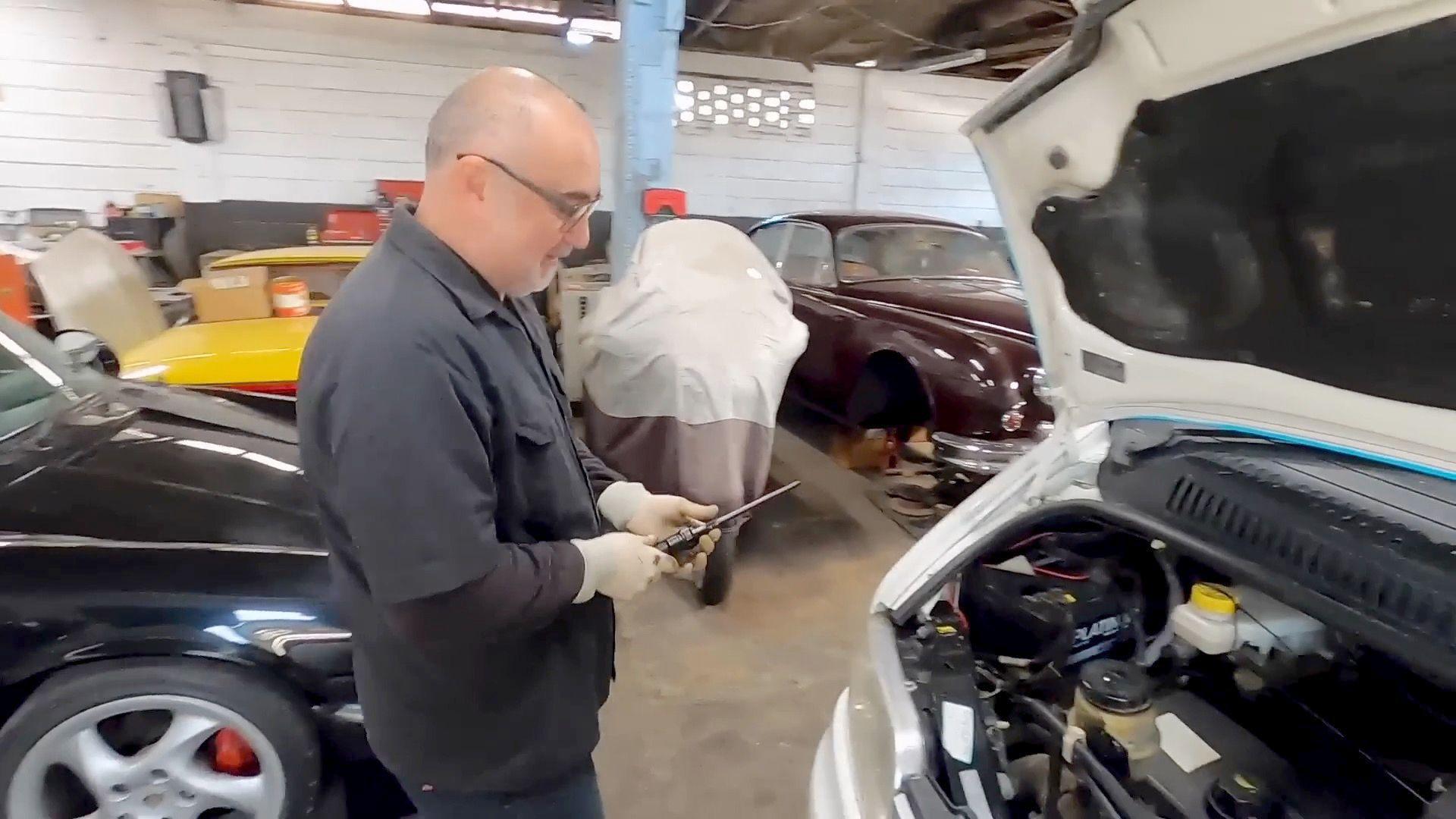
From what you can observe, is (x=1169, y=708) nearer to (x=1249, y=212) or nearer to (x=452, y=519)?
(x=1249, y=212)

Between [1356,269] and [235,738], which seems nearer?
[1356,269]

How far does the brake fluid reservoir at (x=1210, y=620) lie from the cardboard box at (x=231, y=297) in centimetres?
464

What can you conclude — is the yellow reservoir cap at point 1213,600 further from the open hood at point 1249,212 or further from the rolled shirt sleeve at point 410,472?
the rolled shirt sleeve at point 410,472

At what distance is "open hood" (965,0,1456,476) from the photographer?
958 mm

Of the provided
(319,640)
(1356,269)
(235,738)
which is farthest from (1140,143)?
(235,738)

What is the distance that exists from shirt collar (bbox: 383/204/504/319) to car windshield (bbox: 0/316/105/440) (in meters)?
1.60

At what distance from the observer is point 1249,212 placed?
3.90 ft

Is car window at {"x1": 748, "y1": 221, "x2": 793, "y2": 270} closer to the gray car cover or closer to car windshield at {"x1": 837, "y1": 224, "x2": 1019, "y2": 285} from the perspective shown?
car windshield at {"x1": 837, "y1": 224, "x2": 1019, "y2": 285}

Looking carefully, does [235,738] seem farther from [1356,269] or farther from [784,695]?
[1356,269]

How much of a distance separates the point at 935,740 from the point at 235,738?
56.0 inches

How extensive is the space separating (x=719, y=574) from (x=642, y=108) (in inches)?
98.7

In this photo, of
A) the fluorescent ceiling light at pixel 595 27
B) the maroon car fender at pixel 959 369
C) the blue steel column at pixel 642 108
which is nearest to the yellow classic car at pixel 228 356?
the blue steel column at pixel 642 108

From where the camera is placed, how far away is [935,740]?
1.20m

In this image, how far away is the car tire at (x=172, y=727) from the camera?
163 centimetres
